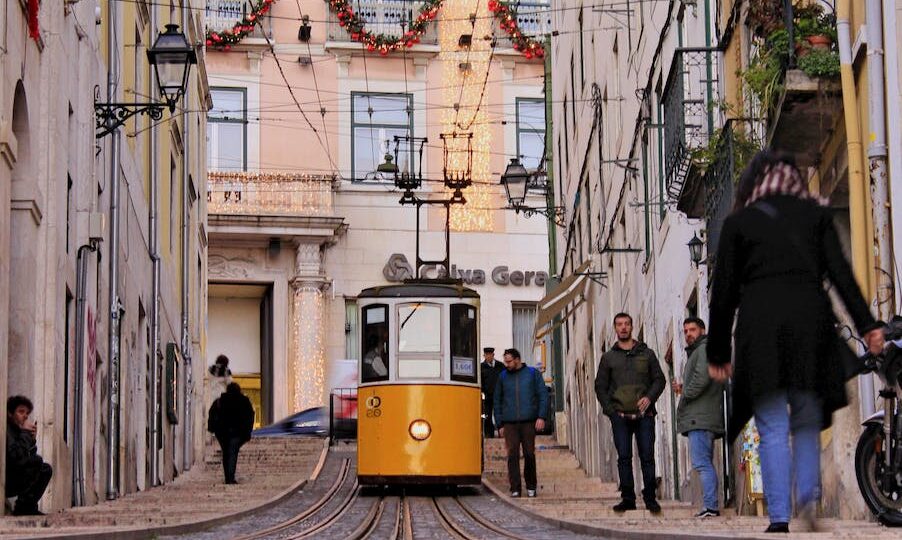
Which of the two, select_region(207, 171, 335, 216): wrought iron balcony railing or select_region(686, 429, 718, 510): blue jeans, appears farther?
select_region(207, 171, 335, 216): wrought iron balcony railing

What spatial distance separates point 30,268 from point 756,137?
591 cm

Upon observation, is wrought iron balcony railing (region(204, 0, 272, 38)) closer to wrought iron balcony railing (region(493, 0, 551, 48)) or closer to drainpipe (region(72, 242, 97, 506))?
wrought iron balcony railing (region(493, 0, 551, 48))

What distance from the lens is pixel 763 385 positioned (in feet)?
22.5

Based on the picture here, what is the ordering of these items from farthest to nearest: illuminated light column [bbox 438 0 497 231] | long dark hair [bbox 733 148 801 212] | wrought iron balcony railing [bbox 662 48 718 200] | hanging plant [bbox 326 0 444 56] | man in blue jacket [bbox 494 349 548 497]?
1. illuminated light column [bbox 438 0 497 231]
2. hanging plant [bbox 326 0 444 56]
3. man in blue jacket [bbox 494 349 548 497]
4. wrought iron balcony railing [bbox 662 48 718 200]
5. long dark hair [bbox 733 148 801 212]

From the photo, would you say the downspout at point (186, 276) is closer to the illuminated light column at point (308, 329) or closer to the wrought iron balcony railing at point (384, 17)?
the illuminated light column at point (308, 329)

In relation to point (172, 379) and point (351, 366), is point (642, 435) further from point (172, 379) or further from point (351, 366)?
point (351, 366)

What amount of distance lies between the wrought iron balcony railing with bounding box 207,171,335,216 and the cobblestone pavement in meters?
13.5

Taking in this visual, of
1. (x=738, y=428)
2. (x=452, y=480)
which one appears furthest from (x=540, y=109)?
(x=738, y=428)

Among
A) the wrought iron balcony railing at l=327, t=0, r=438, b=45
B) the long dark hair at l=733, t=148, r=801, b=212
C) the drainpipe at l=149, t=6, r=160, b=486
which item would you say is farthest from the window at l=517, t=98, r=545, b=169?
the long dark hair at l=733, t=148, r=801, b=212

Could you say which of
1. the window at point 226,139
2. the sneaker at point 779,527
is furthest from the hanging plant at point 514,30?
the sneaker at point 779,527

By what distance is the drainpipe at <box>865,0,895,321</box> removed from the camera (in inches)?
463

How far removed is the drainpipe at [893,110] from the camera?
11.5 meters

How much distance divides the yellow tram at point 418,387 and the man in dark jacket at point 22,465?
7.29 meters

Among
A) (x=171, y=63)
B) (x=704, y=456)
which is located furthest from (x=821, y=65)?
(x=171, y=63)
